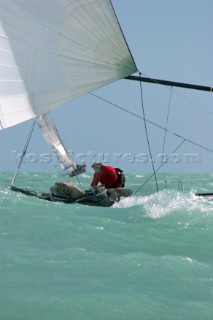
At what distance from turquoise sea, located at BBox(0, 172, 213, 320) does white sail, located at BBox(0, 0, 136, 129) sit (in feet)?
8.27

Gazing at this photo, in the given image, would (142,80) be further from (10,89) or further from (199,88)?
(10,89)

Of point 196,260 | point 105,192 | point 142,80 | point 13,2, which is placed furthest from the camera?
point 142,80

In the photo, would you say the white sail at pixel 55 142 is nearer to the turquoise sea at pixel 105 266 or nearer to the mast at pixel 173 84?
the mast at pixel 173 84

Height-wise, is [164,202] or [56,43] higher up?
[56,43]

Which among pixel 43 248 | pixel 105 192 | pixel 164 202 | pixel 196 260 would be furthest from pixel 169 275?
pixel 105 192

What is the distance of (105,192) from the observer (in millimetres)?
11625

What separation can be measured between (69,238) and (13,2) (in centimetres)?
559

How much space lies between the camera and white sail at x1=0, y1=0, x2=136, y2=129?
985 centimetres

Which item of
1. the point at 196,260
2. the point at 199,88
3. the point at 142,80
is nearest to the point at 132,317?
the point at 196,260

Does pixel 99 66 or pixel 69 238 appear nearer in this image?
pixel 69 238

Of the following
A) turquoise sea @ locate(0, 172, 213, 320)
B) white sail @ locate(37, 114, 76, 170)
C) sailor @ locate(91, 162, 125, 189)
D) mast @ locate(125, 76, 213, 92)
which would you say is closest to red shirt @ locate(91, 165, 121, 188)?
sailor @ locate(91, 162, 125, 189)

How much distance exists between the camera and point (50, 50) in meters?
10.3

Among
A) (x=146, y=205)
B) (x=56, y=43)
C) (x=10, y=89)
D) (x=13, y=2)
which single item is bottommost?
(x=146, y=205)

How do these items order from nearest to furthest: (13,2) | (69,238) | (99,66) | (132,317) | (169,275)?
1. (132,317)
2. (169,275)
3. (69,238)
4. (13,2)
5. (99,66)
